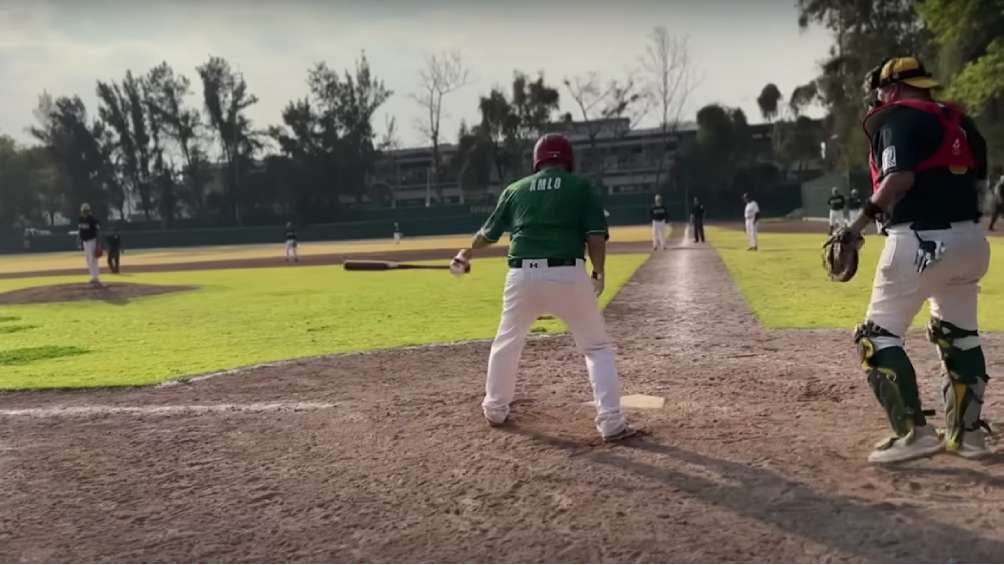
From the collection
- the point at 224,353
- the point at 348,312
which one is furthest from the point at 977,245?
the point at 348,312

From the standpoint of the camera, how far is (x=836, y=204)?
24.5m

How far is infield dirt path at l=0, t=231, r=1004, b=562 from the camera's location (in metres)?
3.31

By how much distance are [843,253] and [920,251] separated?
442 millimetres

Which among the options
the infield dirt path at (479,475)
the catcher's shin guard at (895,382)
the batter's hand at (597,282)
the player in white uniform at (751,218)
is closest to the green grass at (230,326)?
the infield dirt path at (479,475)

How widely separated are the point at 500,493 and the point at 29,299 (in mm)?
17939

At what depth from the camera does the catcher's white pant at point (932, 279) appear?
12.8ft

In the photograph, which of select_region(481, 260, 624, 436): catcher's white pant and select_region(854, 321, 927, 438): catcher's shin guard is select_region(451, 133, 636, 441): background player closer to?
select_region(481, 260, 624, 436): catcher's white pant

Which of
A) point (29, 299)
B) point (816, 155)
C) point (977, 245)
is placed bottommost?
point (29, 299)

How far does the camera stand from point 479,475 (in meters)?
4.23

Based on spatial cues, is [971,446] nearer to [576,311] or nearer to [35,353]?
[576,311]

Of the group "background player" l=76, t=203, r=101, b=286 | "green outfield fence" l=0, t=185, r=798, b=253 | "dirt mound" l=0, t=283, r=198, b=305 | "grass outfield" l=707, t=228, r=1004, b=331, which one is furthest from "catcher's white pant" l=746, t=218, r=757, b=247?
"green outfield fence" l=0, t=185, r=798, b=253

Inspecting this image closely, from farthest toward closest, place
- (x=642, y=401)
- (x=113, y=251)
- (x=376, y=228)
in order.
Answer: (x=376, y=228) → (x=113, y=251) → (x=642, y=401)

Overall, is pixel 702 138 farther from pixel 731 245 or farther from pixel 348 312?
pixel 348 312

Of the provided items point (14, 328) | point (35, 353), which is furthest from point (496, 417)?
point (14, 328)
